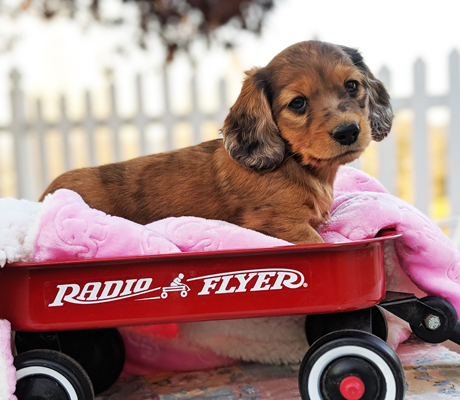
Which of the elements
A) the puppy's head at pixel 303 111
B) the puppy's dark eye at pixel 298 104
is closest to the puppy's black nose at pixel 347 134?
the puppy's head at pixel 303 111

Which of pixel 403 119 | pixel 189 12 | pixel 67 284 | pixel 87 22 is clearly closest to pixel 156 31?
pixel 189 12

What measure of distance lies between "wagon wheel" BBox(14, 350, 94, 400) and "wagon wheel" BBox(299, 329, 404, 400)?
2.21 ft

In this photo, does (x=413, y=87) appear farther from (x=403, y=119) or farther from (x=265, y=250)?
(x=265, y=250)

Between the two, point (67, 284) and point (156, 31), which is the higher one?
point (156, 31)

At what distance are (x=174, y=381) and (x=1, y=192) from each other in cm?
498

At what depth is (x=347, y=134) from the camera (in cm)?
154

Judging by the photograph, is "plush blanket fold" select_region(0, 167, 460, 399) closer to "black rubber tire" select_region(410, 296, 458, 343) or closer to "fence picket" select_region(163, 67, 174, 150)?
"black rubber tire" select_region(410, 296, 458, 343)

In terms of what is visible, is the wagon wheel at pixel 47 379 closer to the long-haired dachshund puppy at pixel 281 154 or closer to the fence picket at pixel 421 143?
the long-haired dachshund puppy at pixel 281 154

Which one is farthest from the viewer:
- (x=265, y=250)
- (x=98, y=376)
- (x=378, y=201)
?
(x=98, y=376)

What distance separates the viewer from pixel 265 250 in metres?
1.42

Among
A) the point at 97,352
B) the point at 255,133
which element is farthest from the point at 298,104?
the point at 97,352

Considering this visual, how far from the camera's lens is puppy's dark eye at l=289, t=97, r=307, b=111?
167cm

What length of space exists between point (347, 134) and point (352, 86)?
11.4 inches

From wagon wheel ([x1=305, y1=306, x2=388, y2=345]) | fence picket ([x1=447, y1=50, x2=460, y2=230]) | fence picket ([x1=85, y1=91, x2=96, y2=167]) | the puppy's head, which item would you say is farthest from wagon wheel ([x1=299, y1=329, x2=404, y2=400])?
fence picket ([x1=85, y1=91, x2=96, y2=167])
